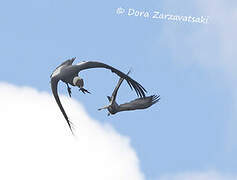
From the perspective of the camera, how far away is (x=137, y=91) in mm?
46688

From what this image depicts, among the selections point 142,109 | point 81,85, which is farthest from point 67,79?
point 142,109

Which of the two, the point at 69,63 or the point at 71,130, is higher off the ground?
the point at 69,63

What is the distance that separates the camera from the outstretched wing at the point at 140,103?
47.6 meters

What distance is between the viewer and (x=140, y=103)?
156 ft

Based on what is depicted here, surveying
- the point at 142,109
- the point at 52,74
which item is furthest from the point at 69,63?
the point at 142,109

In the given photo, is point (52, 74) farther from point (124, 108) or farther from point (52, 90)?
point (124, 108)

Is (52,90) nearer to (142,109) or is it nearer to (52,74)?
(52,74)

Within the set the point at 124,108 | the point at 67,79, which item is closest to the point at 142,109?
the point at 124,108

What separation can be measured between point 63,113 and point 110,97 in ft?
7.31

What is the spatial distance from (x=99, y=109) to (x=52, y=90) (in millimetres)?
2208

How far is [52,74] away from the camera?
153 ft

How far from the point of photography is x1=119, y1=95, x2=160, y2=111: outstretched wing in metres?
47.6

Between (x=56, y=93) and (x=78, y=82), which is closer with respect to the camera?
(x=78, y=82)

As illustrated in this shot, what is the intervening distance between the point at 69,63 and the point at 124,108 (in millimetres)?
3225
